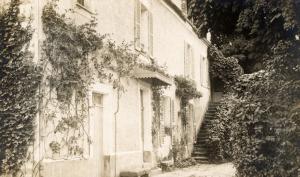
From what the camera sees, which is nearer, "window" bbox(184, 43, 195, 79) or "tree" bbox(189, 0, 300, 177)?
"tree" bbox(189, 0, 300, 177)

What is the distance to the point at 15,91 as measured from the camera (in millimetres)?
9453

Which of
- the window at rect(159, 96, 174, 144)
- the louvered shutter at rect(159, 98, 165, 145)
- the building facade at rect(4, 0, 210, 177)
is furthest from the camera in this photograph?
→ the window at rect(159, 96, 174, 144)

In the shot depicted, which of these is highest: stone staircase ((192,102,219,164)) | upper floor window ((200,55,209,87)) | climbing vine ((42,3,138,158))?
upper floor window ((200,55,209,87))

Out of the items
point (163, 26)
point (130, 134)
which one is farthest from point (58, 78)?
point (163, 26)

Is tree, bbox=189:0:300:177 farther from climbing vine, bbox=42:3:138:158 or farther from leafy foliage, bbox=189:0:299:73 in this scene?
climbing vine, bbox=42:3:138:158

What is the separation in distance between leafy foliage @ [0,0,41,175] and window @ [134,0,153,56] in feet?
18.9

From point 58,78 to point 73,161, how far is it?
6.05 ft

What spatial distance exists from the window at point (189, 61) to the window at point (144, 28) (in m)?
5.58

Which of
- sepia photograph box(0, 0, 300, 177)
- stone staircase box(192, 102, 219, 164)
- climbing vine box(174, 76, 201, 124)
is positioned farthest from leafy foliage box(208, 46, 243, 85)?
sepia photograph box(0, 0, 300, 177)

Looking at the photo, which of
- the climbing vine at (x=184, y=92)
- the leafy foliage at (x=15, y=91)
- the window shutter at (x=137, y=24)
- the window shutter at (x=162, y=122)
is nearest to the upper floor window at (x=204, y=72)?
the climbing vine at (x=184, y=92)

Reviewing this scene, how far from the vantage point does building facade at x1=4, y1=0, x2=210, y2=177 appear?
9.91 metres

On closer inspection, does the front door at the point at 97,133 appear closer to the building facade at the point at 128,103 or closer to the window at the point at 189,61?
the building facade at the point at 128,103

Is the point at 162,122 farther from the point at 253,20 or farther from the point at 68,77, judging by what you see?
the point at 253,20

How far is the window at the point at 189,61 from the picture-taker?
2182 cm
